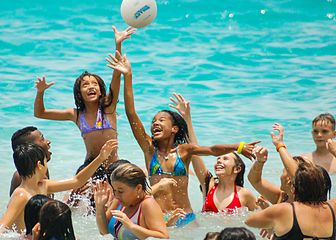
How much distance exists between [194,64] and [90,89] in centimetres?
892

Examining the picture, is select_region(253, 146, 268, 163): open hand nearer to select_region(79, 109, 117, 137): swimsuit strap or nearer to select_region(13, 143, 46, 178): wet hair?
select_region(13, 143, 46, 178): wet hair

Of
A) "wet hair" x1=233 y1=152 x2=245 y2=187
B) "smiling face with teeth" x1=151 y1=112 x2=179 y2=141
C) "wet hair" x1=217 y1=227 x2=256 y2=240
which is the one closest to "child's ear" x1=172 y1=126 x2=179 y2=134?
"smiling face with teeth" x1=151 y1=112 x2=179 y2=141

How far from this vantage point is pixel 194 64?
1817 centimetres

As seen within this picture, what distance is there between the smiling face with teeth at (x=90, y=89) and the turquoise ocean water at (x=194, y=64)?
2.40 metres

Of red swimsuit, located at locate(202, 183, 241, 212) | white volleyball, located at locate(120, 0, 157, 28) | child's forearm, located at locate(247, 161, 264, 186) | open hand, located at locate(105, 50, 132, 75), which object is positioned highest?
white volleyball, located at locate(120, 0, 157, 28)

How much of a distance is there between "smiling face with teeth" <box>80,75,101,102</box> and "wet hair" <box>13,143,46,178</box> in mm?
Answer: 2002

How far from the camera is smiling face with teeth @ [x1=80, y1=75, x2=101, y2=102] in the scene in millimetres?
9414

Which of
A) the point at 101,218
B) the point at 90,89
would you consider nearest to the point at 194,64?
the point at 90,89

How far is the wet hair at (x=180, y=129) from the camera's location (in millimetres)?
8727

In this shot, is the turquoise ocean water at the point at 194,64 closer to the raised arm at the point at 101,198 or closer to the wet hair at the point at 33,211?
the raised arm at the point at 101,198

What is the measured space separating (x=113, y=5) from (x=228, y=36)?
132 inches

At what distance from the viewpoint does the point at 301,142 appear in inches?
547

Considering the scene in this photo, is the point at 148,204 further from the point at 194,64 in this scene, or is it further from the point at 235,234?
the point at 194,64

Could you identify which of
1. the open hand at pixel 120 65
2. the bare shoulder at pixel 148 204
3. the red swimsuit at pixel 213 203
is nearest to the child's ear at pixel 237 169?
the red swimsuit at pixel 213 203
